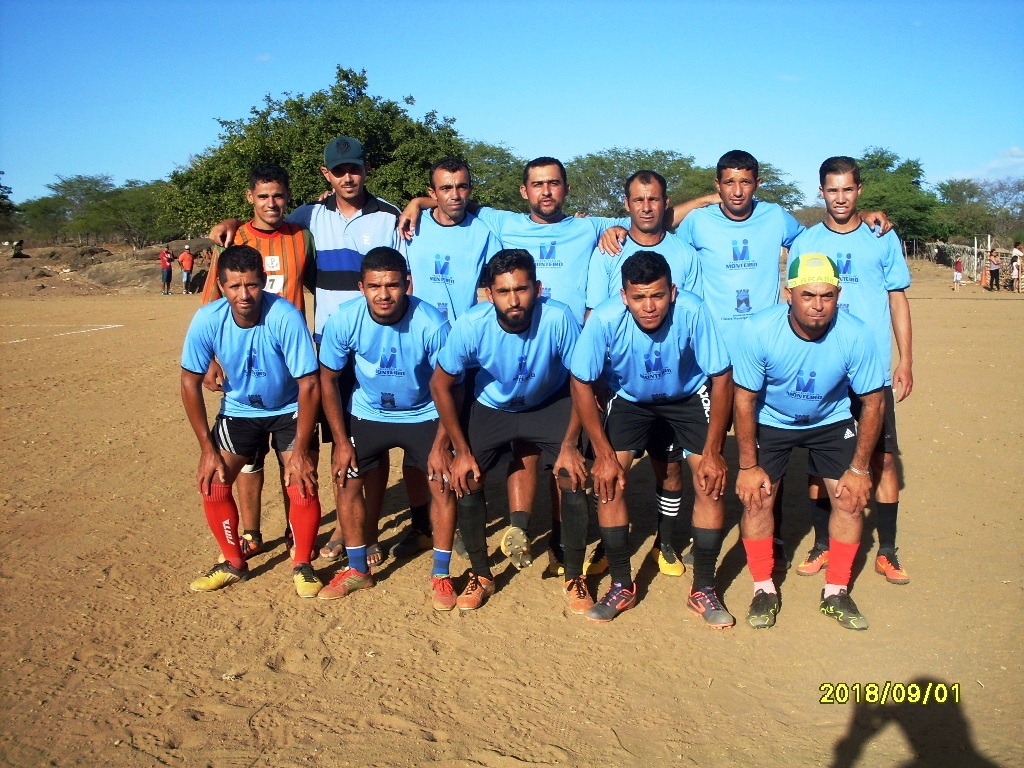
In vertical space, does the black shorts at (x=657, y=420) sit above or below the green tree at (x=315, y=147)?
below

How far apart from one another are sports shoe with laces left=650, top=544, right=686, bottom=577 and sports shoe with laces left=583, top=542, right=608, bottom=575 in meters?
0.37

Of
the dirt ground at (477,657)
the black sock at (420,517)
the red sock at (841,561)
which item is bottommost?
the dirt ground at (477,657)

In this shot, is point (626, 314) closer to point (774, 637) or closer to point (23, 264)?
point (774, 637)

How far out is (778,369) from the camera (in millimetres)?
4816

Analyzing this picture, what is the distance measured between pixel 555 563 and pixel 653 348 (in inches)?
70.6

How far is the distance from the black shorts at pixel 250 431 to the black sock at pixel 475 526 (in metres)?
1.07

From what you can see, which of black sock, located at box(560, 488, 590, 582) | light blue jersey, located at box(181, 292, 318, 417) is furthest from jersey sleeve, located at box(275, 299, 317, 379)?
black sock, located at box(560, 488, 590, 582)

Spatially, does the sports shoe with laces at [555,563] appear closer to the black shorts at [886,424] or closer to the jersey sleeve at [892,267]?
the black shorts at [886,424]

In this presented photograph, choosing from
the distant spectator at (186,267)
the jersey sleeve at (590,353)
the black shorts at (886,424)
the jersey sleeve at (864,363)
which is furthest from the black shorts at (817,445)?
the distant spectator at (186,267)

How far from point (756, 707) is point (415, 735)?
1600mm

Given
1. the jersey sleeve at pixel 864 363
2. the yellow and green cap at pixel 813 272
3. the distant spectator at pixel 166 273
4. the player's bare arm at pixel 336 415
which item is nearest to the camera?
the yellow and green cap at pixel 813 272

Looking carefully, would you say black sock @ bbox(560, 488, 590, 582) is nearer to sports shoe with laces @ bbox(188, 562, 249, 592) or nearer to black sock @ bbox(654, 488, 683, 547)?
black sock @ bbox(654, 488, 683, 547)

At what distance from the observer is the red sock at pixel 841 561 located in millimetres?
4969
